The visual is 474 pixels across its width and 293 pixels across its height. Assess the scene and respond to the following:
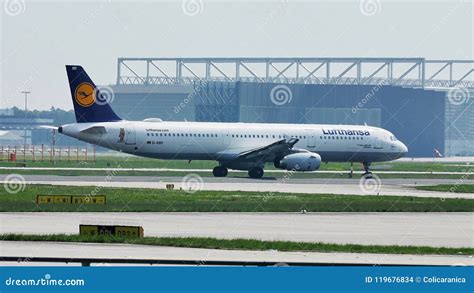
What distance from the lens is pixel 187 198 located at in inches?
1927

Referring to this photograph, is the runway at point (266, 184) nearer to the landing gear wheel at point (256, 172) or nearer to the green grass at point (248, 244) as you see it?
the landing gear wheel at point (256, 172)

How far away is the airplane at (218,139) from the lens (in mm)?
73938

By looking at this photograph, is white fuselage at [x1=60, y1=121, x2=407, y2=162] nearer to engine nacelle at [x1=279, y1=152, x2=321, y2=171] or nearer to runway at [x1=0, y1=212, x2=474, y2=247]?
engine nacelle at [x1=279, y1=152, x2=321, y2=171]

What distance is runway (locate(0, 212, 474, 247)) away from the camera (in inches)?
1268

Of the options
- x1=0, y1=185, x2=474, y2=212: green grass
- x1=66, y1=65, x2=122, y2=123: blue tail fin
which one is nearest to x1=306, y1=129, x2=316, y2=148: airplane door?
x1=66, y1=65, x2=122, y2=123: blue tail fin

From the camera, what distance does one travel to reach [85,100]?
243 ft

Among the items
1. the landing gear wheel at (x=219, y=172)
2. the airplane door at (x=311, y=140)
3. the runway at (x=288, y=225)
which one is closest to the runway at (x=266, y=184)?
the landing gear wheel at (x=219, y=172)

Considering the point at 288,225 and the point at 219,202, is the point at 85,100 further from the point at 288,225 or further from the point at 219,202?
the point at 288,225

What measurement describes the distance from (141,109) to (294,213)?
14459 centimetres

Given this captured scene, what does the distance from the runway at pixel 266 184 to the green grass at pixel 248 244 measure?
28.9 metres

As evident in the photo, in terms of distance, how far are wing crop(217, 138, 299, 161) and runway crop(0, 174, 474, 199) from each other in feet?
5.24

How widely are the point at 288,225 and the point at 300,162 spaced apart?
39492 millimetres

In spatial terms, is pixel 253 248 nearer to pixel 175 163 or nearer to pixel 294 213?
pixel 294 213
